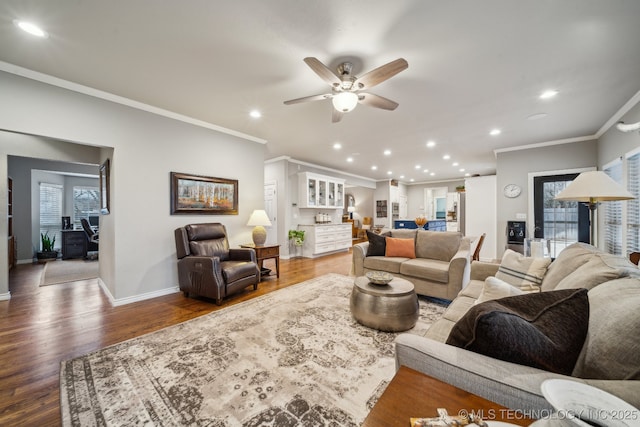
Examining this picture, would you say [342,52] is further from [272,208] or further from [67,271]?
[67,271]

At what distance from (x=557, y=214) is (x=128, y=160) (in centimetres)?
740

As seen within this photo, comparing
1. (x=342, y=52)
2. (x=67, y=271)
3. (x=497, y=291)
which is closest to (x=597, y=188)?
(x=497, y=291)

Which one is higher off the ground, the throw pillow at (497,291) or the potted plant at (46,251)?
the throw pillow at (497,291)

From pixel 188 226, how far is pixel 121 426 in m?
2.52

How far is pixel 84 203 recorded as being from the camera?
6.96 m

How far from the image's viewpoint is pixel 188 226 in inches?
138

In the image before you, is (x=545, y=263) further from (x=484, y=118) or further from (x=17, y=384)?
(x=17, y=384)

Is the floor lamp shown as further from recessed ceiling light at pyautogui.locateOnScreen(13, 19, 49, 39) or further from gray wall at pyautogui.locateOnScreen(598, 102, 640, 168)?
recessed ceiling light at pyautogui.locateOnScreen(13, 19, 49, 39)

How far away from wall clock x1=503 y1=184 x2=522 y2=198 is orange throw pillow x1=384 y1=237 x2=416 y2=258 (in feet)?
10.2

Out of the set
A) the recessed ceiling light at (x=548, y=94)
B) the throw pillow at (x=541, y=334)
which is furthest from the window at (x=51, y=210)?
the recessed ceiling light at (x=548, y=94)

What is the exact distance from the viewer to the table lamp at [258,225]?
13.6 ft

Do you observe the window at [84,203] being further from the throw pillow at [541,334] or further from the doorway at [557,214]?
the doorway at [557,214]

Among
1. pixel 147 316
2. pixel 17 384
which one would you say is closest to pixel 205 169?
pixel 147 316

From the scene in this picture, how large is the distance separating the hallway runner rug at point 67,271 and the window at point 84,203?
1.64m
